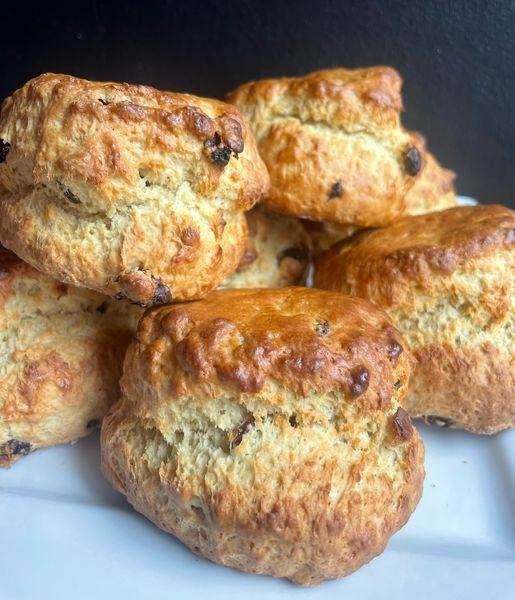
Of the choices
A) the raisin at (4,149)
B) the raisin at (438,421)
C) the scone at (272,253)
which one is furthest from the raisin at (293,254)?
the raisin at (4,149)

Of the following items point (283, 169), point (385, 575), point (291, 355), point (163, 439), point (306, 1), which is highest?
point (306, 1)

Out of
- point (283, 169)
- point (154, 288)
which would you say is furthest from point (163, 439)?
point (283, 169)

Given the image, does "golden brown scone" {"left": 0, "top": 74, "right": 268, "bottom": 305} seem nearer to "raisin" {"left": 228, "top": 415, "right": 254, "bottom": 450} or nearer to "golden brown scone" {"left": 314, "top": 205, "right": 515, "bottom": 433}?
"raisin" {"left": 228, "top": 415, "right": 254, "bottom": 450}

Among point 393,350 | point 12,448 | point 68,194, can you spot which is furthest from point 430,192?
point 12,448

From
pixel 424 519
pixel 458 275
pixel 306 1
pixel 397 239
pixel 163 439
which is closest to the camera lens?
pixel 163 439

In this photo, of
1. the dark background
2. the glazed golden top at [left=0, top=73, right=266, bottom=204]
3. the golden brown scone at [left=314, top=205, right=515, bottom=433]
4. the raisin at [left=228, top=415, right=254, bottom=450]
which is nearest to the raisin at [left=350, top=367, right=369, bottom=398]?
the raisin at [left=228, top=415, right=254, bottom=450]

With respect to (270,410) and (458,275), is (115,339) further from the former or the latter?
(458,275)
